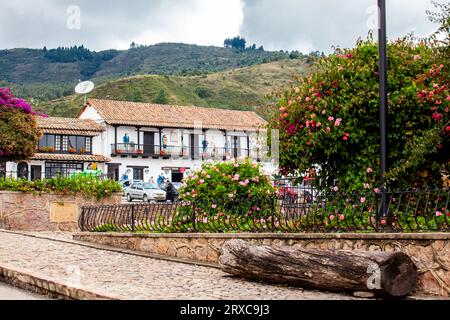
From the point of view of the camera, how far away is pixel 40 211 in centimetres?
1786

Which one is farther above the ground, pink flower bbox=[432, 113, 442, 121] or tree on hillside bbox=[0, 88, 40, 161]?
tree on hillside bbox=[0, 88, 40, 161]

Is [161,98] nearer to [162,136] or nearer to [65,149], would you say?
[162,136]

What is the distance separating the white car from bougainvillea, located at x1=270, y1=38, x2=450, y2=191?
25766mm

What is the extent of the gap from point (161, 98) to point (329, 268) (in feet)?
213

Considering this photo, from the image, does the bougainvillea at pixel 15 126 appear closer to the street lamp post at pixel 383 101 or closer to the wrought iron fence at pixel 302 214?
the wrought iron fence at pixel 302 214

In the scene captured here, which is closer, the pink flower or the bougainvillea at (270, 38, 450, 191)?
the pink flower

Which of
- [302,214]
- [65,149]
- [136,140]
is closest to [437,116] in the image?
[302,214]

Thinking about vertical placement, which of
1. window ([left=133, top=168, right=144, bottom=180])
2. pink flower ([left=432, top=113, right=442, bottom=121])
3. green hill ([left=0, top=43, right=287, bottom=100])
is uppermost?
green hill ([left=0, top=43, right=287, bottom=100])

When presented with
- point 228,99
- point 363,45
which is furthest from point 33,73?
point 363,45

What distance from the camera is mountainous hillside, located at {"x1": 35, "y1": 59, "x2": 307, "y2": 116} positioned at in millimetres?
72000

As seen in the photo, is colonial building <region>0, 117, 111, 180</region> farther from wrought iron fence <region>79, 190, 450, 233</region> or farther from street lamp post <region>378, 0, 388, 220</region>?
street lamp post <region>378, 0, 388, 220</region>

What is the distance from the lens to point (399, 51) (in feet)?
35.3

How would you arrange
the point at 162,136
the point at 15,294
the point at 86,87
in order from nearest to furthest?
the point at 15,294 → the point at 86,87 → the point at 162,136

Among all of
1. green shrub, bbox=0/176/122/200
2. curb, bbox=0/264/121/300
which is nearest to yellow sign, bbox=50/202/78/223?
green shrub, bbox=0/176/122/200
